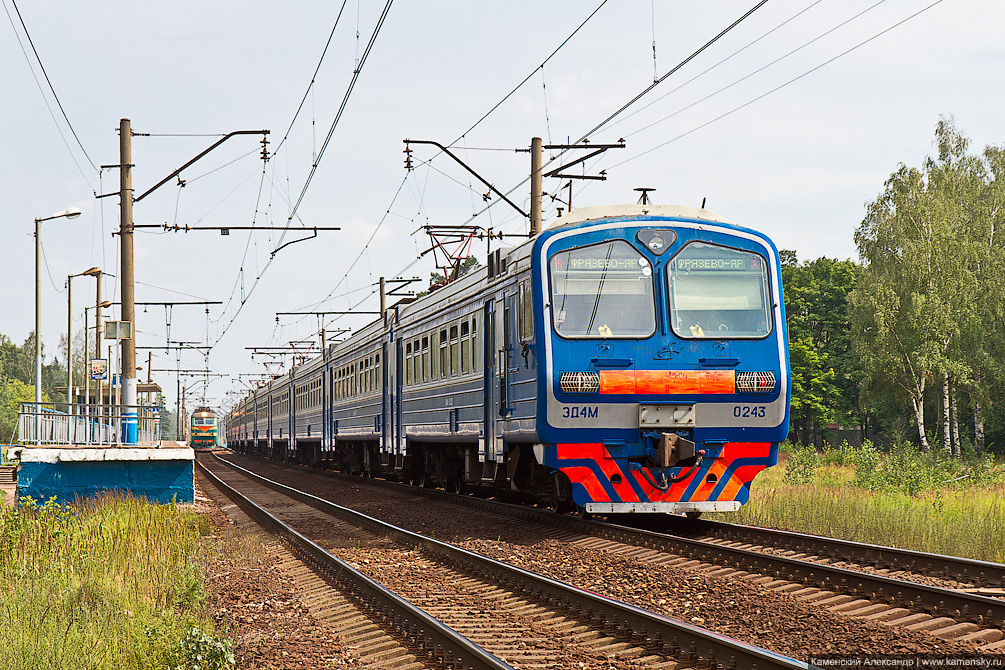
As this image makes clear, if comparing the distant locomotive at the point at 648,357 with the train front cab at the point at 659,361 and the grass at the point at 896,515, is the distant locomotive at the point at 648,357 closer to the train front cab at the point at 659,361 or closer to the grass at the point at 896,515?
the train front cab at the point at 659,361

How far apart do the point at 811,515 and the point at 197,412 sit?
75.2 m

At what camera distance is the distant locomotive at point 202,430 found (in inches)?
3204

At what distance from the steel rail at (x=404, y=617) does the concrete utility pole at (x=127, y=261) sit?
8.20 meters

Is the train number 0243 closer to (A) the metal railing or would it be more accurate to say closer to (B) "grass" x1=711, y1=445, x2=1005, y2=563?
(B) "grass" x1=711, y1=445, x2=1005, y2=563

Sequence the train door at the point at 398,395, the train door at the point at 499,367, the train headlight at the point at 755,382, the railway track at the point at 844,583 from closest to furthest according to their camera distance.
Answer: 1. the railway track at the point at 844,583
2. the train headlight at the point at 755,382
3. the train door at the point at 499,367
4. the train door at the point at 398,395

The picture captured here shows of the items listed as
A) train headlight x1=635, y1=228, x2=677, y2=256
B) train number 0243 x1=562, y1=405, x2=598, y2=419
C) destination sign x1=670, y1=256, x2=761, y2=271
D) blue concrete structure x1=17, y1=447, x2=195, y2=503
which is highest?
train headlight x1=635, y1=228, x2=677, y2=256

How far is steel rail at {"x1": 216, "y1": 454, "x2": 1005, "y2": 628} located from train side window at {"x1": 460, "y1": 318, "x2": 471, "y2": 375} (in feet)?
10.5

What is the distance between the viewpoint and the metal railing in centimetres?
1772

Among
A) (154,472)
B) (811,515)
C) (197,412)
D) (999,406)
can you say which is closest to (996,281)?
(999,406)

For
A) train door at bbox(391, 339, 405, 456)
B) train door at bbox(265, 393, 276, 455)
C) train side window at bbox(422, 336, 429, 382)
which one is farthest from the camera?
train door at bbox(265, 393, 276, 455)

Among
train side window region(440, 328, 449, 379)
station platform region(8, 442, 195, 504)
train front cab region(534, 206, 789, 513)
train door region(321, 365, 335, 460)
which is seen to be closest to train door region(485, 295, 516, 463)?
train front cab region(534, 206, 789, 513)

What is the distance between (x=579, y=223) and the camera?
12.6 meters

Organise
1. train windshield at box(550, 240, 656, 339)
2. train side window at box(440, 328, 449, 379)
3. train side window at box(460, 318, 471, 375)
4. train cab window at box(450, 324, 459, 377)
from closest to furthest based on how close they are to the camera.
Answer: train windshield at box(550, 240, 656, 339), train side window at box(460, 318, 471, 375), train cab window at box(450, 324, 459, 377), train side window at box(440, 328, 449, 379)

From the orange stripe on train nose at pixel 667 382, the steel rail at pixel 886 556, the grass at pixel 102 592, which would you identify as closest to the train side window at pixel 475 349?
the orange stripe on train nose at pixel 667 382
